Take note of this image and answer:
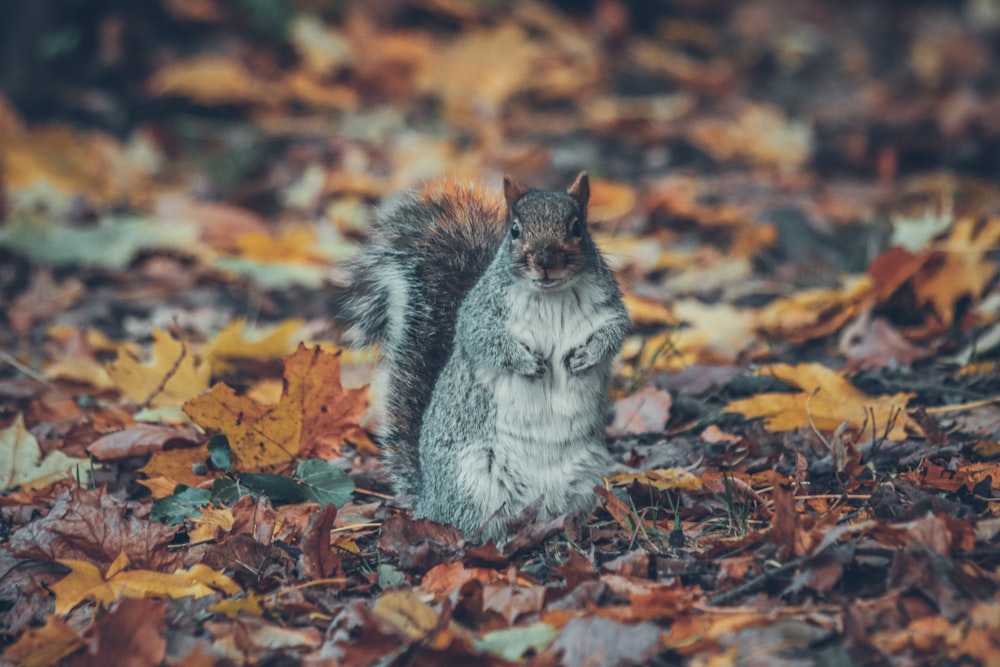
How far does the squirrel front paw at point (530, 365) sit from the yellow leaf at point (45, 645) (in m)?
1.03

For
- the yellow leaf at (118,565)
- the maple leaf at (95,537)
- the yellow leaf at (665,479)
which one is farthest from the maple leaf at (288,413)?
the yellow leaf at (665,479)

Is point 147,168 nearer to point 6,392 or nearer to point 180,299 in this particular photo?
point 180,299

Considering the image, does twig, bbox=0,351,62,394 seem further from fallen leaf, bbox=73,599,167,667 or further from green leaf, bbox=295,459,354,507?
fallen leaf, bbox=73,599,167,667

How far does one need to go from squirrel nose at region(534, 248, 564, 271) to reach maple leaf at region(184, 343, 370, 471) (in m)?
0.64

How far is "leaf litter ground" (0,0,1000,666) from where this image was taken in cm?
191

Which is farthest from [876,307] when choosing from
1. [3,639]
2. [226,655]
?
[3,639]

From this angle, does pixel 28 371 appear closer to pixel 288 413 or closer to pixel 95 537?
pixel 288 413

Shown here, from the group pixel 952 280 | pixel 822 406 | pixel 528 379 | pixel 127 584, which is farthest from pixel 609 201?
pixel 127 584

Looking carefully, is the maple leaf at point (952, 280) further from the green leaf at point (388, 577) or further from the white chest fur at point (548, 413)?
the green leaf at point (388, 577)

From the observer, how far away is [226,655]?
1860mm

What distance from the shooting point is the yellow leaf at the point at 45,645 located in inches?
72.7

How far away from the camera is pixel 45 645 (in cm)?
185

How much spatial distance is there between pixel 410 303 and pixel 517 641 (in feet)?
3.72

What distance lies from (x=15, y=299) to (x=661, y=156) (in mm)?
3337
